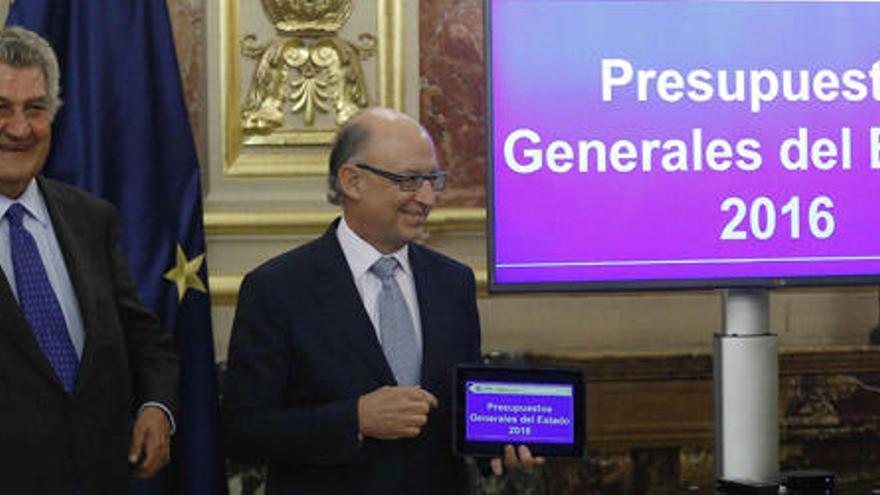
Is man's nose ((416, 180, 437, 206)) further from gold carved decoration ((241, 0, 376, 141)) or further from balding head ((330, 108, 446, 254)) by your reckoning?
gold carved decoration ((241, 0, 376, 141))

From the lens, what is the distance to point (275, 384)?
110 inches

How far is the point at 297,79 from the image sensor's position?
3.78 m

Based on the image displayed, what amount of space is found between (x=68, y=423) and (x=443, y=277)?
0.79m

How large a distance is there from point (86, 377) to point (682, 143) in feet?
4.61

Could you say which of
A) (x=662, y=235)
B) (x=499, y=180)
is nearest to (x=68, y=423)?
(x=499, y=180)

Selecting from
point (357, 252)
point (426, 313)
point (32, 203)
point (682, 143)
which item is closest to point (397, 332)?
point (426, 313)

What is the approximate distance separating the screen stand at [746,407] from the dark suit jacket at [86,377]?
3.95 feet

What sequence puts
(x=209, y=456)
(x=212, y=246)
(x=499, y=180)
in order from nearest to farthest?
(x=499, y=180) < (x=209, y=456) < (x=212, y=246)

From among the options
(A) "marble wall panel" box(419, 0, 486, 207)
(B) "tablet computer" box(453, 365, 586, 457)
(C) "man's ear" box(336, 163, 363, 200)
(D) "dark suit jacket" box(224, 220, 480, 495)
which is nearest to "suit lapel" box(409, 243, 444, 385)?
(D) "dark suit jacket" box(224, 220, 480, 495)

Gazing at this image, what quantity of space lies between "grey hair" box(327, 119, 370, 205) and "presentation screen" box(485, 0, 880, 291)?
417mm

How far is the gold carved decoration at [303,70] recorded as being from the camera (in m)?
3.76

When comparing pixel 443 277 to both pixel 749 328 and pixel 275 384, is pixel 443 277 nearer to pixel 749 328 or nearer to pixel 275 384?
pixel 275 384

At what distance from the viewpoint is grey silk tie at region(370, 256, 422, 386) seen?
9.39ft

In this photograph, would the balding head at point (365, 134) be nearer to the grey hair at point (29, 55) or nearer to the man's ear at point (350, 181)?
the man's ear at point (350, 181)
